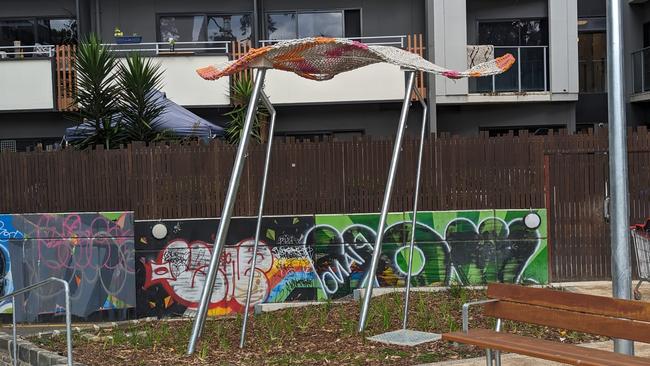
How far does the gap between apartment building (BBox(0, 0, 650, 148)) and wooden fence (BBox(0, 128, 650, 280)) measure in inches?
252

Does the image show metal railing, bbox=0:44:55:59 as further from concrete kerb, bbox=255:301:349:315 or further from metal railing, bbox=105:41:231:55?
concrete kerb, bbox=255:301:349:315

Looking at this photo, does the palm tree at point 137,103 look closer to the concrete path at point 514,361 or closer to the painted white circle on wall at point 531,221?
the painted white circle on wall at point 531,221

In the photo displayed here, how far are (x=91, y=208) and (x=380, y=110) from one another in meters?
8.92

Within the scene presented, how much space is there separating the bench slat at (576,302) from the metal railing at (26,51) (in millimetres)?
13855

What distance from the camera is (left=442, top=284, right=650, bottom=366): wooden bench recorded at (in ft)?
14.2

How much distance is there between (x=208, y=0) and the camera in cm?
1828

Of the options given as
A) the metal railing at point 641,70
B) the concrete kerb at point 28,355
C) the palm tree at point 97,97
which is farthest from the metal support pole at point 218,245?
the metal railing at point 641,70

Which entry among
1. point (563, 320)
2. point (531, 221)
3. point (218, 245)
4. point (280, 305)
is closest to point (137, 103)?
point (280, 305)

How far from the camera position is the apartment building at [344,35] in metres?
16.8

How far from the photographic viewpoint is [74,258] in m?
10.3

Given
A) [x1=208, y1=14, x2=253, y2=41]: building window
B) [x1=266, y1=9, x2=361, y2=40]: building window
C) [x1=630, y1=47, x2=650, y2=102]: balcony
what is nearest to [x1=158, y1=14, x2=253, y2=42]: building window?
[x1=208, y1=14, x2=253, y2=41]: building window

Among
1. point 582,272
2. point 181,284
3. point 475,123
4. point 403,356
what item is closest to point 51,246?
point 181,284

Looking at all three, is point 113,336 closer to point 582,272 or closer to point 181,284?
point 181,284

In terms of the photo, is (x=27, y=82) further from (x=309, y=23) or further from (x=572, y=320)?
(x=572, y=320)
